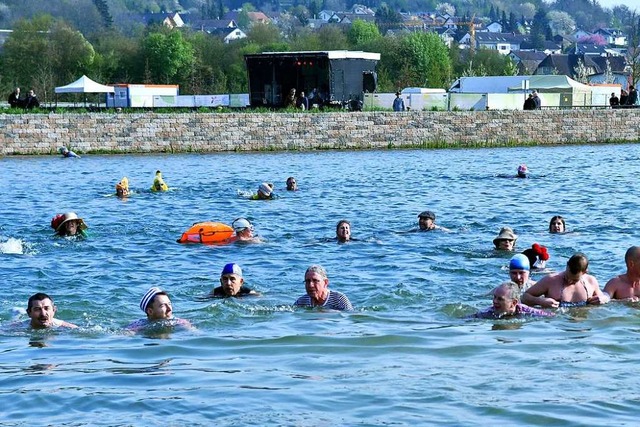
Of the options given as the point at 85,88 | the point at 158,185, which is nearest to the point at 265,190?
the point at 158,185

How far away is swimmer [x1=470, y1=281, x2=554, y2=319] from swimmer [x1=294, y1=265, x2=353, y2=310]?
1551 mm

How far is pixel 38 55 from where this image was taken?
80.4 metres

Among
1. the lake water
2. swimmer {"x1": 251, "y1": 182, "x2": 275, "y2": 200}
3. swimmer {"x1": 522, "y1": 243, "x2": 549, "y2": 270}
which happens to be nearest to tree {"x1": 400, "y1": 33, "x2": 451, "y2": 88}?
the lake water

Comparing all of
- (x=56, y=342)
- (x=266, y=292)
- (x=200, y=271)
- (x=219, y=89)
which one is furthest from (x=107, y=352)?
(x=219, y=89)

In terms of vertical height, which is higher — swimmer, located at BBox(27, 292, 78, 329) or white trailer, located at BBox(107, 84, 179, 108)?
white trailer, located at BBox(107, 84, 179, 108)

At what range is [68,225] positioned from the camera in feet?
63.6

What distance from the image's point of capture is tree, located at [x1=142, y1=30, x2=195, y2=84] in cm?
8538

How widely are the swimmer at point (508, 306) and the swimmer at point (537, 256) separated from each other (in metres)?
2.70

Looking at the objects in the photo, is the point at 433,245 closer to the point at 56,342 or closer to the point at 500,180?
the point at 56,342

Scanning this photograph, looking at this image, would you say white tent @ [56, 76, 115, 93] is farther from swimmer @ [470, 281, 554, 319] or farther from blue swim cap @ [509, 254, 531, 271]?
swimmer @ [470, 281, 554, 319]

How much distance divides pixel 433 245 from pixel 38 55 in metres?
65.9

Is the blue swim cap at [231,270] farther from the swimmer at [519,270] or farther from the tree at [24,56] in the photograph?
the tree at [24,56]

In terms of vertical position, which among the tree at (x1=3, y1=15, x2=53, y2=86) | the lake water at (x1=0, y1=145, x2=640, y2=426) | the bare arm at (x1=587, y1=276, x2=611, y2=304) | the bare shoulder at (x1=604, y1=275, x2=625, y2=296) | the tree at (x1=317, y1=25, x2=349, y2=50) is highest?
the tree at (x1=317, y1=25, x2=349, y2=50)

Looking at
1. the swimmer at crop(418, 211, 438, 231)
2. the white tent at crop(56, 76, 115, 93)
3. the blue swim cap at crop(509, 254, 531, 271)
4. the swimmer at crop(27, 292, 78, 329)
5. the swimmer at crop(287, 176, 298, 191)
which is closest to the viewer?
the swimmer at crop(27, 292, 78, 329)
